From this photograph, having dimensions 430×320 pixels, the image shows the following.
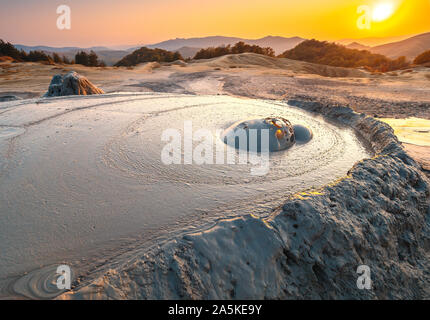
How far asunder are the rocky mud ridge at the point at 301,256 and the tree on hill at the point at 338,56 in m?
22.6

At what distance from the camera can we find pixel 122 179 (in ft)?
7.09

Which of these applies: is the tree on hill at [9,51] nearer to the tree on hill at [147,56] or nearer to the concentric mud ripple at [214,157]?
the tree on hill at [147,56]

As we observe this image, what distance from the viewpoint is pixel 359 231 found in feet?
4.65

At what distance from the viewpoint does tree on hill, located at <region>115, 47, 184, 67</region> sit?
23.1 meters

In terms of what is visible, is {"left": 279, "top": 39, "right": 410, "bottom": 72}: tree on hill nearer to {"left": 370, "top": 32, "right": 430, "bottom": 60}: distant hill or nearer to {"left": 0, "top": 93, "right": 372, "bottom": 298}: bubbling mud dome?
{"left": 0, "top": 93, "right": 372, "bottom": 298}: bubbling mud dome

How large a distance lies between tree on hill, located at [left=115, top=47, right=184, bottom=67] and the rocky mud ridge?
23.8 metres

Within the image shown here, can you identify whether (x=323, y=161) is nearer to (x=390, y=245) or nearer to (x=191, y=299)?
(x=390, y=245)

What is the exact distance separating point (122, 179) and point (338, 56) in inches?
1030

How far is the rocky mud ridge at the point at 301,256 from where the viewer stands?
1110 mm

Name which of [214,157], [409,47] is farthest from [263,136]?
[409,47]

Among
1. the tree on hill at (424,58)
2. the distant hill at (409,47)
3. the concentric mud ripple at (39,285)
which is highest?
the distant hill at (409,47)

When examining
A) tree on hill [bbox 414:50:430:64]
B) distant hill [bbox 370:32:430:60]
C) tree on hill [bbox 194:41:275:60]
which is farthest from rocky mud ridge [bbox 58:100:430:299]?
distant hill [bbox 370:32:430:60]

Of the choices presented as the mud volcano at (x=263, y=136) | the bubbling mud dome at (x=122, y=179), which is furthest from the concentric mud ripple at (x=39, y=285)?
the mud volcano at (x=263, y=136)
